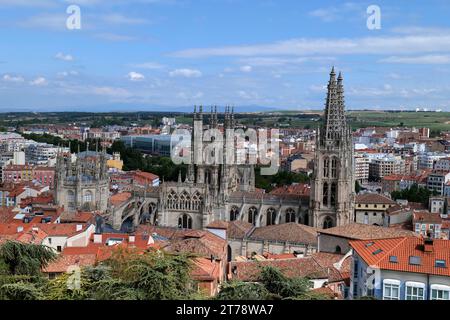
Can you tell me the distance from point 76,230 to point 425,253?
2054 centimetres

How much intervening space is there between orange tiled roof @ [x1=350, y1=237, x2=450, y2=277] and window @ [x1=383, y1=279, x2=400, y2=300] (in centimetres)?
46

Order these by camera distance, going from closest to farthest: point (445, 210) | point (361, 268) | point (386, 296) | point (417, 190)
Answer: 1. point (386, 296)
2. point (361, 268)
3. point (445, 210)
4. point (417, 190)

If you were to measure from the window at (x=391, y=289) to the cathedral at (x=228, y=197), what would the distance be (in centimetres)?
2407

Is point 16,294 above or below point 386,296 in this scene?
above

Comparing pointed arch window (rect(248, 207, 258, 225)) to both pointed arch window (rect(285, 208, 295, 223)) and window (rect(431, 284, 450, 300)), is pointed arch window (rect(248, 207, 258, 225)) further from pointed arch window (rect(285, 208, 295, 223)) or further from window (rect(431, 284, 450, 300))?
window (rect(431, 284, 450, 300))

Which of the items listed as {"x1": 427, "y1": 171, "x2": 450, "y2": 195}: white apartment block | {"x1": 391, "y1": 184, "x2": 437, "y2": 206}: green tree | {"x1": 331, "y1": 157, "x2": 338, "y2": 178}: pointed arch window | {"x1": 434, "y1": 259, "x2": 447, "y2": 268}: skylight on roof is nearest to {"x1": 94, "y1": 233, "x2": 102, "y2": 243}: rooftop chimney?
{"x1": 331, "y1": 157, "x2": 338, "y2": 178}: pointed arch window

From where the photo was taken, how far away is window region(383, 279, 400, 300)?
19.4 meters

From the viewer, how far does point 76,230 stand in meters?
33.6

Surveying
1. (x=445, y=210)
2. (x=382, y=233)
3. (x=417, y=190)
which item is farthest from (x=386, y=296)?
(x=417, y=190)

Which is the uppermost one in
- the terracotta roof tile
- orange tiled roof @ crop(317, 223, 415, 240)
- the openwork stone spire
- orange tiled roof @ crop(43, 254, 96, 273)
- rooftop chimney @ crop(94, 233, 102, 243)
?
the openwork stone spire

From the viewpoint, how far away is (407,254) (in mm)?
20312
